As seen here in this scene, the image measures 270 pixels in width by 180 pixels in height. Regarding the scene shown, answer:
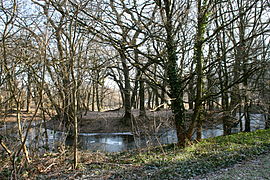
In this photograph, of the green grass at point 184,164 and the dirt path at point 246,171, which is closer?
the dirt path at point 246,171

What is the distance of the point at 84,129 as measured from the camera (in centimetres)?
2161

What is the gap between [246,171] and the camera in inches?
235

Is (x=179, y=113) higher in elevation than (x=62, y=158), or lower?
higher

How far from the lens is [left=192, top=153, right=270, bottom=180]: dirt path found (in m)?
5.54

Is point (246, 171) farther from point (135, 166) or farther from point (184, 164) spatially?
point (135, 166)

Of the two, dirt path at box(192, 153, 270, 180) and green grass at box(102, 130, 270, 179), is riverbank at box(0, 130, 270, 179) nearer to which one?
green grass at box(102, 130, 270, 179)

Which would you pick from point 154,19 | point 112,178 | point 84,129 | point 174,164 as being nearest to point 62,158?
point 112,178

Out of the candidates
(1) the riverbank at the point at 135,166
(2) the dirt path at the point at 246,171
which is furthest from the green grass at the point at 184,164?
(2) the dirt path at the point at 246,171

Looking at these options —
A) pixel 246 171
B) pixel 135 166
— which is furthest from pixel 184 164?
pixel 246 171

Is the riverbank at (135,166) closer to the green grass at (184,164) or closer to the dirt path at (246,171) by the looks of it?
the green grass at (184,164)

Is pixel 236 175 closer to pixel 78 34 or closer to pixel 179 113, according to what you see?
pixel 179 113

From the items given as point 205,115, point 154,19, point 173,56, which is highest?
point 154,19

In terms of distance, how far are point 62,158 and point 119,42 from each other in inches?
201

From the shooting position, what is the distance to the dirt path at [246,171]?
5.54 m
